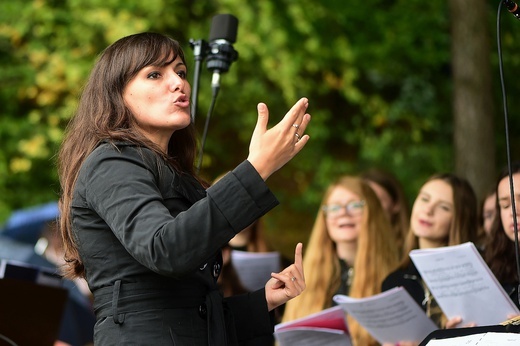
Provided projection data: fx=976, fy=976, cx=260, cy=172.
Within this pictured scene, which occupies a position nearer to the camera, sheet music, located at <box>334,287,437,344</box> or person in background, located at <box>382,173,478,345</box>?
sheet music, located at <box>334,287,437,344</box>

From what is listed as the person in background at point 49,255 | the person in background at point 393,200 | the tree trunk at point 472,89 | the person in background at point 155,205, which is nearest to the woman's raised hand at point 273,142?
the person in background at point 155,205

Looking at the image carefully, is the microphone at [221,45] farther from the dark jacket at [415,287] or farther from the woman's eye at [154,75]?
the woman's eye at [154,75]

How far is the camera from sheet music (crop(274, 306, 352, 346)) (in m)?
5.04

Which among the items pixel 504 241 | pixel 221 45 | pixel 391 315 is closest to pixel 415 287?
pixel 391 315

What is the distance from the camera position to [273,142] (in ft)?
9.34

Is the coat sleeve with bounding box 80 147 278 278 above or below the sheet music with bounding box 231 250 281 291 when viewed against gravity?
above

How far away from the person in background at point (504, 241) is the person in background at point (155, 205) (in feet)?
6.12

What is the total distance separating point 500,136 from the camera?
10789 mm

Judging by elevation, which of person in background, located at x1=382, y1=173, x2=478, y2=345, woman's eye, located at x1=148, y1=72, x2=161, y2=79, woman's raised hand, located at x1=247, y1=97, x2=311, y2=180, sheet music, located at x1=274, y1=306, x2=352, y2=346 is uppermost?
woman's eye, located at x1=148, y1=72, x2=161, y2=79

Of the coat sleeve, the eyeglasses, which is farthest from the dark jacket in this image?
the coat sleeve

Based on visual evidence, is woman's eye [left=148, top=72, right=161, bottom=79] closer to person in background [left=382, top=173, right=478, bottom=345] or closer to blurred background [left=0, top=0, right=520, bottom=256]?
person in background [left=382, top=173, right=478, bottom=345]

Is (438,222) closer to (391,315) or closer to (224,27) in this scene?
(391,315)

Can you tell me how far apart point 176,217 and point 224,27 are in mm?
2701

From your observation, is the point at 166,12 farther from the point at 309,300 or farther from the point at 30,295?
the point at 30,295
